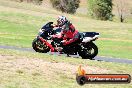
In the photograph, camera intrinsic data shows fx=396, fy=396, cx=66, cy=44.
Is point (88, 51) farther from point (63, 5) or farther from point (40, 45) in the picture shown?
point (63, 5)

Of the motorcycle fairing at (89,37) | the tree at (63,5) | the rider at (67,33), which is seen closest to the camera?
the motorcycle fairing at (89,37)

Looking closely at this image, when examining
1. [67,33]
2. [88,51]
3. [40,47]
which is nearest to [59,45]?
[67,33]

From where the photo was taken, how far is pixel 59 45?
2058 cm

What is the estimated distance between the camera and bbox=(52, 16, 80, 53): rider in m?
19.9

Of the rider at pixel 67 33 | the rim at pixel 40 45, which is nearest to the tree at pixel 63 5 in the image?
the rim at pixel 40 45

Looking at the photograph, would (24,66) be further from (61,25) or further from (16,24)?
Answer: (16,24)

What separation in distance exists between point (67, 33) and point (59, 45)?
0.80 metres

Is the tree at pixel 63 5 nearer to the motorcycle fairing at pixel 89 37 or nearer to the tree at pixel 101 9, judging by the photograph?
the tree at pixel 101 9

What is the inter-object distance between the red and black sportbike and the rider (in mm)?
201

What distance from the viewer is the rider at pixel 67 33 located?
1991 cm

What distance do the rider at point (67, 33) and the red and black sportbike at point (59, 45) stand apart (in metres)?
0.20

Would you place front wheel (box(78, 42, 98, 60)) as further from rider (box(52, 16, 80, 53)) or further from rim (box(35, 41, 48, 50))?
rim (box(35, 41, 48, 50))

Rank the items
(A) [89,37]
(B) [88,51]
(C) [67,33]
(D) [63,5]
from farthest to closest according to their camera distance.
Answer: (D) [63,5] < (C) [67,33] < (B) [88,51] < (A) [89,37]

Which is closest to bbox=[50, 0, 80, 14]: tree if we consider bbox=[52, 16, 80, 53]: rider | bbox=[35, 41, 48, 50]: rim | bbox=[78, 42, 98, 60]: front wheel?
bbox=[35, 41, 48, 50]: rim
